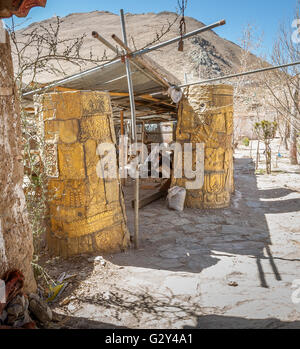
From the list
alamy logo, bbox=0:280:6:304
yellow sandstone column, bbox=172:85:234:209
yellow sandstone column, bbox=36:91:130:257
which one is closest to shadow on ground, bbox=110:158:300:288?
yellow sandstone column, bbox=172:85:234:209

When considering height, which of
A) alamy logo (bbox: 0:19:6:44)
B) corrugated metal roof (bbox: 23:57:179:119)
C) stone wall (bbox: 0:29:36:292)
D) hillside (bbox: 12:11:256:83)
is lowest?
stone wall (bbox: 0:29:36:292)

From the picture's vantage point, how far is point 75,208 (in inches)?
137

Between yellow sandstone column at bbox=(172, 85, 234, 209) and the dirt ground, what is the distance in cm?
64

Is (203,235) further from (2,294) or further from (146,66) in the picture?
(2,294)

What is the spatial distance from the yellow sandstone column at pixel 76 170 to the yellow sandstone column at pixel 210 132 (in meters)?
2.67

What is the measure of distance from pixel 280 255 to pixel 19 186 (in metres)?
3.49

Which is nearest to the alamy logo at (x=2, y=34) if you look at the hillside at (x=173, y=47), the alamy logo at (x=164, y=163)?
the alamy logo at (x=164, y=163)

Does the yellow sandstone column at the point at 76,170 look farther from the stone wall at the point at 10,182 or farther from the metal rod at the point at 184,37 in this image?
the stone wall at the point at 10,182

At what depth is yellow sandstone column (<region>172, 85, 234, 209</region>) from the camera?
568 cm

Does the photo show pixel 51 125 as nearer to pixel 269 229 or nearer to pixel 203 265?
pixel 203 265

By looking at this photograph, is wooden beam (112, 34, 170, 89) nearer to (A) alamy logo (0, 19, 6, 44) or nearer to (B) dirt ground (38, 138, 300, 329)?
(A) alamy logo (0, 19, 6, 44)

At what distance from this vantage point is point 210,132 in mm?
5719

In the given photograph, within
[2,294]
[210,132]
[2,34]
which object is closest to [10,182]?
[2,294]

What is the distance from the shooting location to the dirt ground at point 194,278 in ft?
7.48
